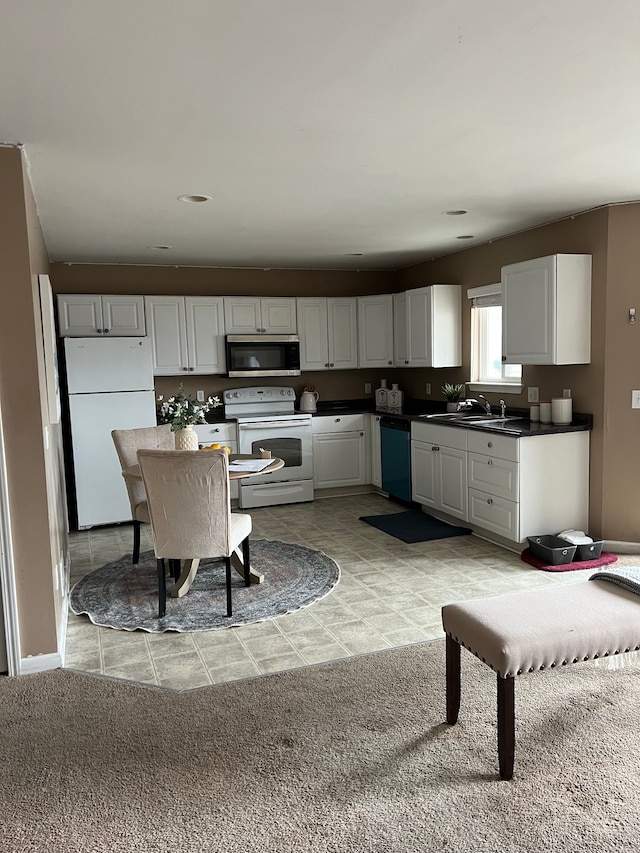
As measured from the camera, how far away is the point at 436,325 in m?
5.95

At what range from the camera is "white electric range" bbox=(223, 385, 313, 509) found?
20.1 ft

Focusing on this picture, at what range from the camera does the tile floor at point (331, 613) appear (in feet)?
9.96

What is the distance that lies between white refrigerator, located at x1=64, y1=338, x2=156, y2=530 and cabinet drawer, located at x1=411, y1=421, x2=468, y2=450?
2.43 m

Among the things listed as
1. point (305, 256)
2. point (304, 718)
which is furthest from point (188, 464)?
point (305, 256)

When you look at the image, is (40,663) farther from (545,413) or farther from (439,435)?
(545,413)

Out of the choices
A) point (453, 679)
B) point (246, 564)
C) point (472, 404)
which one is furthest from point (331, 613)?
point (472, 404)

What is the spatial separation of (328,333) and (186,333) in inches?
58.9

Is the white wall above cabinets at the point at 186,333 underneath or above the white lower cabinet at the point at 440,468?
above

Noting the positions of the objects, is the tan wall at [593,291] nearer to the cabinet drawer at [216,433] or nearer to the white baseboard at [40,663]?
the cabinet drawer at [216,433]

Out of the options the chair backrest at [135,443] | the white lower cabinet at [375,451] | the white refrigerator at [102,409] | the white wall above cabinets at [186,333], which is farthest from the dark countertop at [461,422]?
the chair backrest at [135,443]

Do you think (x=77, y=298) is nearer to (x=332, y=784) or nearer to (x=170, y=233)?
(x=170, y=233)

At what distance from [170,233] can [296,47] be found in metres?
3.02

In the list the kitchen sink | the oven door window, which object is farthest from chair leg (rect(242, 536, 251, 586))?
the oven door window

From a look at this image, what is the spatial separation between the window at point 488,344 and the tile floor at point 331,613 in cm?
150
